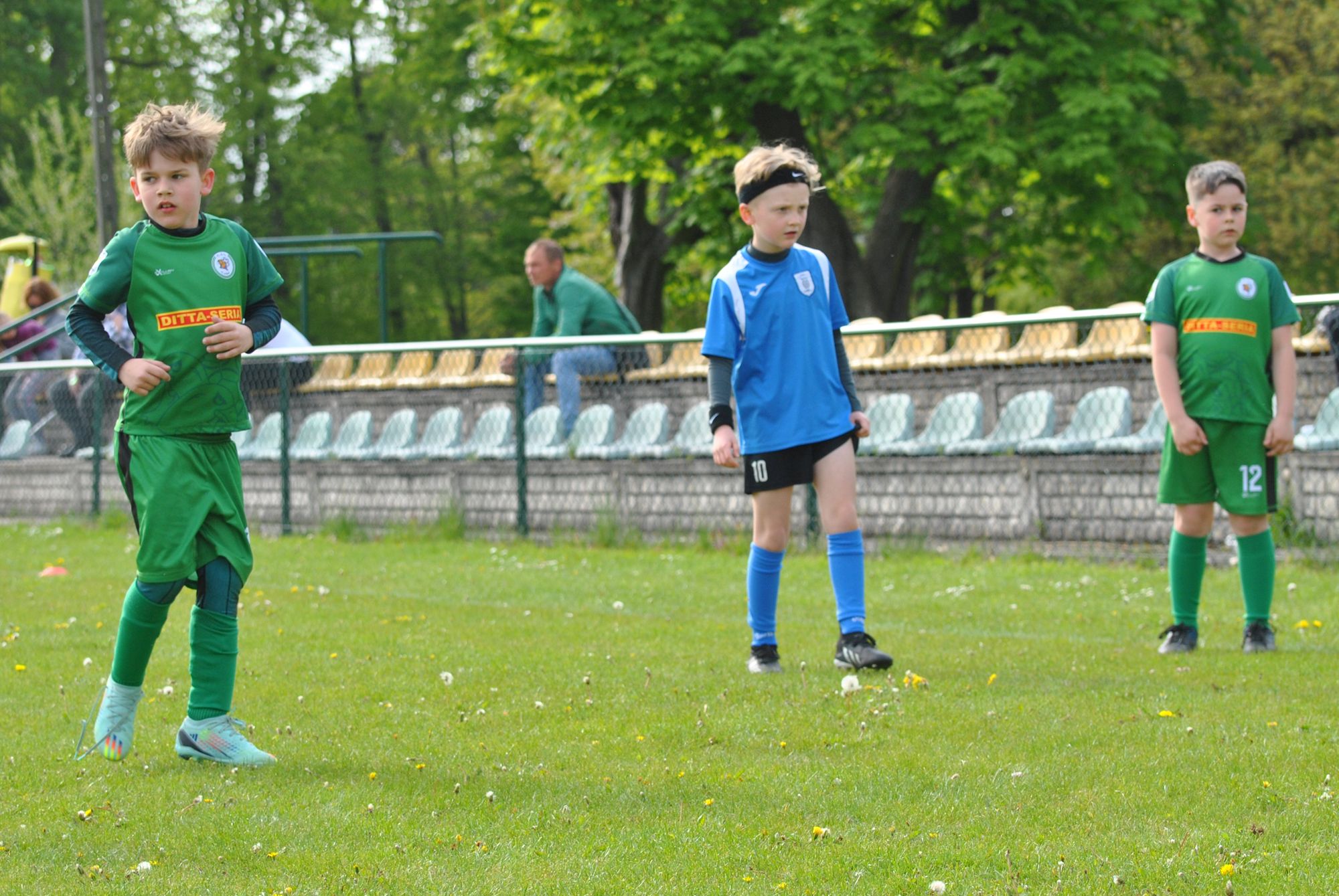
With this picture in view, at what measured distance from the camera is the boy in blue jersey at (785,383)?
6.34 m

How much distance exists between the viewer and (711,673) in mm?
6469

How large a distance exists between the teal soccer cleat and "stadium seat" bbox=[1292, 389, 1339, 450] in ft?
23.4

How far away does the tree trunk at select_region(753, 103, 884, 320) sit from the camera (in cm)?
2252

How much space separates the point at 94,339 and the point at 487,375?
31.8 ft

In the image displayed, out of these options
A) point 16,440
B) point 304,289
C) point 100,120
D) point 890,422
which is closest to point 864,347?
point 890,422

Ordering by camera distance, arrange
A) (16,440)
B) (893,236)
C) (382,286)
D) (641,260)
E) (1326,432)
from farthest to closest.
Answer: (641,260)
(893,236)
(382,286)
(16,440)
(1326,432)

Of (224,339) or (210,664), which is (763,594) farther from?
(224,339)

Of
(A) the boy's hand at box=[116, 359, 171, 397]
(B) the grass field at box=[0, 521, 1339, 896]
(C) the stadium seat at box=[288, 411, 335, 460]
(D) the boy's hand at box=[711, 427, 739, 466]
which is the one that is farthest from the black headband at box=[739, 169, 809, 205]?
(C) the stadium seat at box=[288, 411, 335, 460]

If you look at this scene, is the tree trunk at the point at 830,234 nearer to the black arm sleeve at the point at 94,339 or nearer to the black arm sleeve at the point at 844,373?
the black arm sleeve at the point at 844,373

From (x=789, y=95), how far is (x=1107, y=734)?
55.4 ft

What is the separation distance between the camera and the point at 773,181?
6250 mm

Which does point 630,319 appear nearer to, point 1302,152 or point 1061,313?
point 1061,313

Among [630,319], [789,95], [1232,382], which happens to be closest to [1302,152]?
→ [789,95]

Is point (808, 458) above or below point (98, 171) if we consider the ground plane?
below
